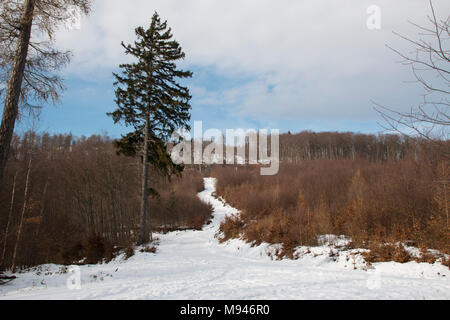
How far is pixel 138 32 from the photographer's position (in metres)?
16.0

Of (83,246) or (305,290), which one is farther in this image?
(83,246)

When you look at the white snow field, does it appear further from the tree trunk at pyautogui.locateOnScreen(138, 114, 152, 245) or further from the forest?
the tree trunk at pyautogui.locateOnScreen(138, 114, 152, 245)

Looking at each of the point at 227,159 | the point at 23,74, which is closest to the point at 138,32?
the point at 23,74

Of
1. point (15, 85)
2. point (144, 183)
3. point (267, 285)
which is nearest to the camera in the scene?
point (267, 285)

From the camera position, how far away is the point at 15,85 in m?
6.18

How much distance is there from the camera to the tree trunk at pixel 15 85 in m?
6.04

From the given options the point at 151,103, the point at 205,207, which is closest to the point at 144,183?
the point at 151,103

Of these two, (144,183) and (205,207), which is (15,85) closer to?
(144,183)

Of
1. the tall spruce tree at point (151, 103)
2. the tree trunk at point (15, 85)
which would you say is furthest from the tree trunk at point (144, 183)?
the tree trunk at point (15, 85)

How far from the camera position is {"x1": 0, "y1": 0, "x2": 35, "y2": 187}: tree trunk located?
6.04 meters

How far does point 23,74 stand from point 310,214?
12.8 m

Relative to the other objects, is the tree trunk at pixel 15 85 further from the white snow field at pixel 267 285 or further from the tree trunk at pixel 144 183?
the tree trunk at pixel 144 183

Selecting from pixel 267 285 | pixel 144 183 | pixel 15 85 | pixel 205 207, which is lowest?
pixel 205 207
